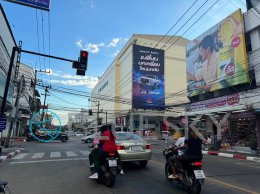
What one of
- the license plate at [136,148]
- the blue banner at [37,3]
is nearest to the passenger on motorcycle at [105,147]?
the license plate at [136,148]

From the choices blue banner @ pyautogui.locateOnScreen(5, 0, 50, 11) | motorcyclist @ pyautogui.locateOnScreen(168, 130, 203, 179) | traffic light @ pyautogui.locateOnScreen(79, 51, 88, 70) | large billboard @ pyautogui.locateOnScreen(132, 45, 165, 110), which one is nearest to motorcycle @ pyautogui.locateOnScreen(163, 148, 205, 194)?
motorcyclist @ pyautogui.locateOnScreen(168, 130, 203, 179)

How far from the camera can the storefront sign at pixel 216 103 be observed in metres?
21.4

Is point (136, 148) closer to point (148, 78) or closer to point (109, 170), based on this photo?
point (109, 170)

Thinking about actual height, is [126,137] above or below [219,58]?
below

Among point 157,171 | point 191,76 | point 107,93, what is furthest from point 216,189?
point 107,93

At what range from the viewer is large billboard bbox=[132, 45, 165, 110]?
190 feet

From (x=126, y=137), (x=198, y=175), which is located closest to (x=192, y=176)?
(x=198, y=175)

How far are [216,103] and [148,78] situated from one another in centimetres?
3601

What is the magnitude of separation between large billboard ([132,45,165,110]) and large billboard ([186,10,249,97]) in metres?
29.3

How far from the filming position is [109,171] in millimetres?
7203

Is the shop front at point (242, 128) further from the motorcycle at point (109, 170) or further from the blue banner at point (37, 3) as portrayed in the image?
the blue banner at point (37, 3)

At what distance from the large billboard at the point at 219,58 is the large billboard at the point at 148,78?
96.2 feet

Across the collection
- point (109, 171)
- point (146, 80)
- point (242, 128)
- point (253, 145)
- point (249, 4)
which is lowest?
point (109, 171)

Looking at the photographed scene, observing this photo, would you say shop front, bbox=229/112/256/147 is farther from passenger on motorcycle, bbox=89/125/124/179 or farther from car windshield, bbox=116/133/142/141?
passenger on motorcycle, bbox=89/125/124/179
